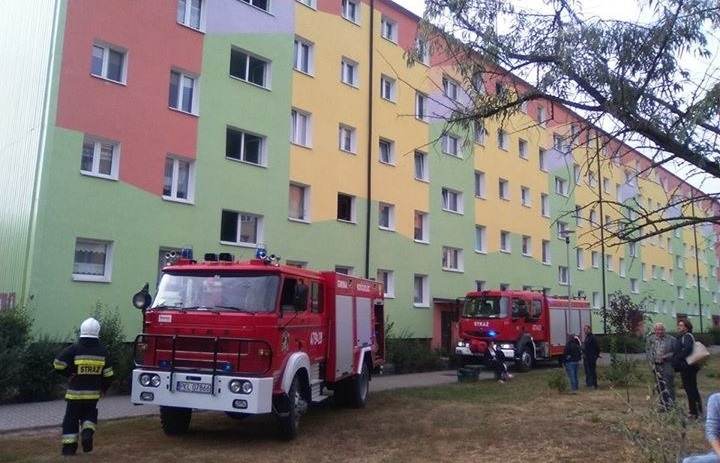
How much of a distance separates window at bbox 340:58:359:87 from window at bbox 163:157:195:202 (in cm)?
796

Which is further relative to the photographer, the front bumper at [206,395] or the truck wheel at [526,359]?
the truck wheel at [526,359]

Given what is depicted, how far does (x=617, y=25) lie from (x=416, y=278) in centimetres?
2201

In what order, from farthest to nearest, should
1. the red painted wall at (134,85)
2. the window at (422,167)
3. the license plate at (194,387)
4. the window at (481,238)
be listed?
1. the window at (481,238)
2. the window at (422,167)
3. the red painted wall at (134,85)
4. the license plate at (194,387)

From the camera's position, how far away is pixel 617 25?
543cm

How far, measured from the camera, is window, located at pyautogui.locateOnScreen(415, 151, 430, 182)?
2786 centimetres

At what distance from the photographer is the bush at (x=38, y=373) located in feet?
43.8

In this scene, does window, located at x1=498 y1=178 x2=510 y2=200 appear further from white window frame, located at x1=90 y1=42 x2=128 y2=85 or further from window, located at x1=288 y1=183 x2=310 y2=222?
white window frame, located at x1=90 y1=42 x2=128 y2=85

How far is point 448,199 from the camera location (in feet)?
96.8

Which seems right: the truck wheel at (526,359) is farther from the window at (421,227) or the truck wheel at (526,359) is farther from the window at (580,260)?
the window at (580,260)

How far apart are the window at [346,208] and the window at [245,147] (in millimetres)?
3952

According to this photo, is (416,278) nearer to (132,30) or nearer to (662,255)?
(132,30)

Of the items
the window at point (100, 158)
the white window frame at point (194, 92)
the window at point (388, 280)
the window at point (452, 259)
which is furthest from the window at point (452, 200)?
the window at point (100, 158)

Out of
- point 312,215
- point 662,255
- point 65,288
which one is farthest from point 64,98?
point 662,255

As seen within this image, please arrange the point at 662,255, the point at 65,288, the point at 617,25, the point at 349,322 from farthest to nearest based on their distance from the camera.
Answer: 1. the point at 662,255
2. the point at 65,288
3. the point at 349,322
4. the point at 617,25
